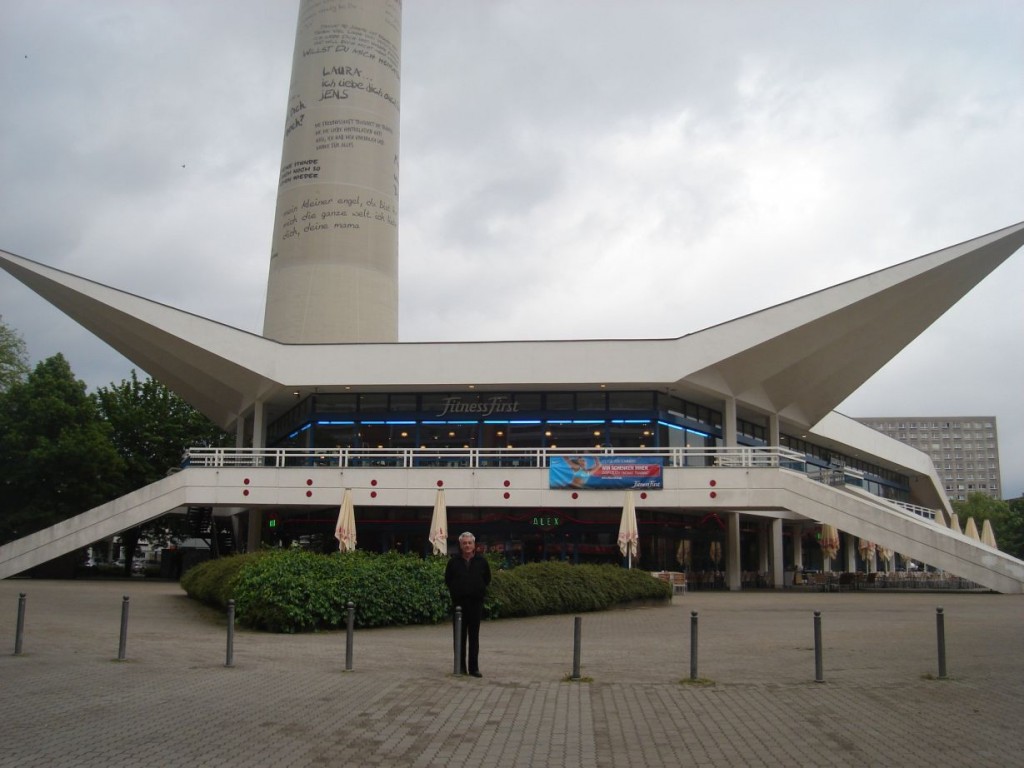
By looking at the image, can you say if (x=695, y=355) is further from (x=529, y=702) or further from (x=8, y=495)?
(x=8, y=495)

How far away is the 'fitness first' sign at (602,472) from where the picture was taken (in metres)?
31.8

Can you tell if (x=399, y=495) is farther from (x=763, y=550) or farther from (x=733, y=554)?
(x=763, y=550)

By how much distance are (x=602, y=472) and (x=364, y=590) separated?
53.8 feet

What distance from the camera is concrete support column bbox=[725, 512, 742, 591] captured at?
116ft

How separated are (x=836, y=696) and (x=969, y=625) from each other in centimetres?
916

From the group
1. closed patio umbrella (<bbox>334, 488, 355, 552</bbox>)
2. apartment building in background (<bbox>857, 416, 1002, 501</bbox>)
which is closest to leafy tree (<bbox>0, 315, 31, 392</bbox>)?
closed patio umbrella (<bbox>334, 488, 355, 552</bbox>)

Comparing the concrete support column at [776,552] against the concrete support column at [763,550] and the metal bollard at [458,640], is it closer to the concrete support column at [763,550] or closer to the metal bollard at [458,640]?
the concrete support column at [763,550]

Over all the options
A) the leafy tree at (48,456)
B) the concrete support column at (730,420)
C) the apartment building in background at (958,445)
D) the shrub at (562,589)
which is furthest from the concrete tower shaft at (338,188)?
the apartment building in background at (958,445)

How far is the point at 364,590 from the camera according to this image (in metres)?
16.7

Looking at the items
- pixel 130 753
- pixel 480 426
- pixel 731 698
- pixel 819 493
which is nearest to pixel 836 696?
pixel 731 698

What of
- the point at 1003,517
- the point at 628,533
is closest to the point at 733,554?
the point at 628,533

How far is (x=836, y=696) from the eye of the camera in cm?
969

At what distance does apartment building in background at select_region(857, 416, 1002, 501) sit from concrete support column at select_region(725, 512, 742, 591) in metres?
156

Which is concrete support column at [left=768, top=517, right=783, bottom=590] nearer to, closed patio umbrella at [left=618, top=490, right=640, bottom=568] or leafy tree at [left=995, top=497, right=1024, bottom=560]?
closed patio umbrella at [left=618, top=490, right=640, bottom=568]
